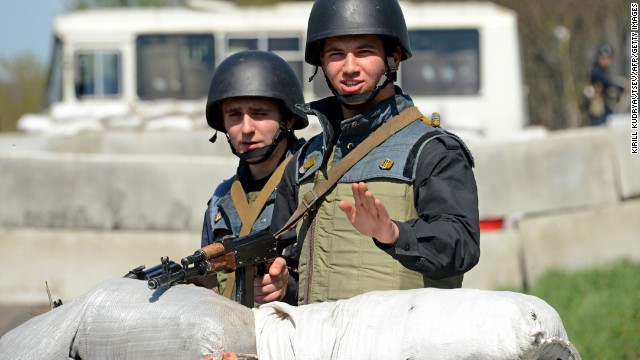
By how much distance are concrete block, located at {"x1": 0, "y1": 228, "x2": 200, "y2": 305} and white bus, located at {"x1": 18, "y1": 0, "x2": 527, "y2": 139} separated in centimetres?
633

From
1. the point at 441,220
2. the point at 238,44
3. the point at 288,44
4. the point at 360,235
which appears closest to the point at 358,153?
the point at 360,235

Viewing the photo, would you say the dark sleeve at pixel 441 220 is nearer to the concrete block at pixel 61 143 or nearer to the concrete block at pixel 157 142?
the concrete block at pixel 157 142

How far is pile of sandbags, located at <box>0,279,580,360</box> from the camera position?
11.2 ft

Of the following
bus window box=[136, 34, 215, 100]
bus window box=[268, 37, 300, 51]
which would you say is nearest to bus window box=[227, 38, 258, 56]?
bus window box=[136, 34, 215, 100]

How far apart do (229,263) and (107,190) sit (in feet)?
21.8

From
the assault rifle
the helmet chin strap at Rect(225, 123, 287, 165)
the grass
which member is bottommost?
the grass

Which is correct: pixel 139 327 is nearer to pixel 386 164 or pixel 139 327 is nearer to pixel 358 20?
pixel 386 164

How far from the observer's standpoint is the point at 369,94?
411cm

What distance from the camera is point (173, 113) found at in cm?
1542

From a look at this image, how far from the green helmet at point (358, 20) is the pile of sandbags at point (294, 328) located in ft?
3.16

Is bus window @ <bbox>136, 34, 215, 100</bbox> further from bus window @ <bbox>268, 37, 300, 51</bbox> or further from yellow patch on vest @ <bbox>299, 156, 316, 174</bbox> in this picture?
yellow patch on vest @ <bbox>299, 156, 316, 174</bbox>

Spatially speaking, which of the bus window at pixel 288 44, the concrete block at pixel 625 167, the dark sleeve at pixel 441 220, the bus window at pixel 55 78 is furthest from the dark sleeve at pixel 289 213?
the bus window at pixel 55 78

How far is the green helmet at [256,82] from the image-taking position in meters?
5.27

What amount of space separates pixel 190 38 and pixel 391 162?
530 inches
